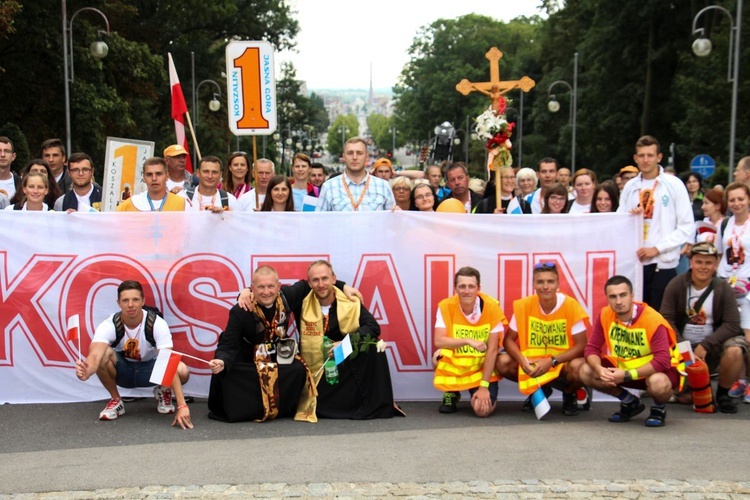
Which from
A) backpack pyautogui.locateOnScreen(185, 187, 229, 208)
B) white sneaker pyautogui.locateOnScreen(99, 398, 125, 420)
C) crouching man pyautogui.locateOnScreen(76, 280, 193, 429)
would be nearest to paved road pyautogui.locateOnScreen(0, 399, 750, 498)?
white sneaker pyautogui.locateOnScreen(99, 398, 125, 420)

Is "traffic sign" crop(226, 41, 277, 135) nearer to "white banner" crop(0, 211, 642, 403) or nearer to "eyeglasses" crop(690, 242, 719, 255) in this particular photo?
"white banner" crop(0, 211, 642, 403)

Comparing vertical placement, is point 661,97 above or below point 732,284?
above

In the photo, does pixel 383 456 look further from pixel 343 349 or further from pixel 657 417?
pixel 657 417

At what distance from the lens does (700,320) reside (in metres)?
7.09

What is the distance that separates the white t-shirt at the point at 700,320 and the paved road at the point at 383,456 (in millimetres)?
626

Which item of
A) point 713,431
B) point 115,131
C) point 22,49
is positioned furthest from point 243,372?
point 115,131

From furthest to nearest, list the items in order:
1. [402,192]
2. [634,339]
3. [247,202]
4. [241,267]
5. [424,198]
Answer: [247,202] → [402,192] → [424,198] → [241,267] → [634,339]

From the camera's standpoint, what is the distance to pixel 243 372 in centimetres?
666

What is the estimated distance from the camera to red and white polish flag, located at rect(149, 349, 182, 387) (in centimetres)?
657

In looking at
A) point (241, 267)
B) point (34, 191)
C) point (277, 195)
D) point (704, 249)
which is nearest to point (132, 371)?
point (241, 267)

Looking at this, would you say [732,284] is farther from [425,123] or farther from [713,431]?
[425,123]

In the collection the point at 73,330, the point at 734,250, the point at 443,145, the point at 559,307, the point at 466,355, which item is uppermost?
the point at 443,145

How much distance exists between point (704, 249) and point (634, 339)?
1.08 m

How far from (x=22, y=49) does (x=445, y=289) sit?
22980 mm
